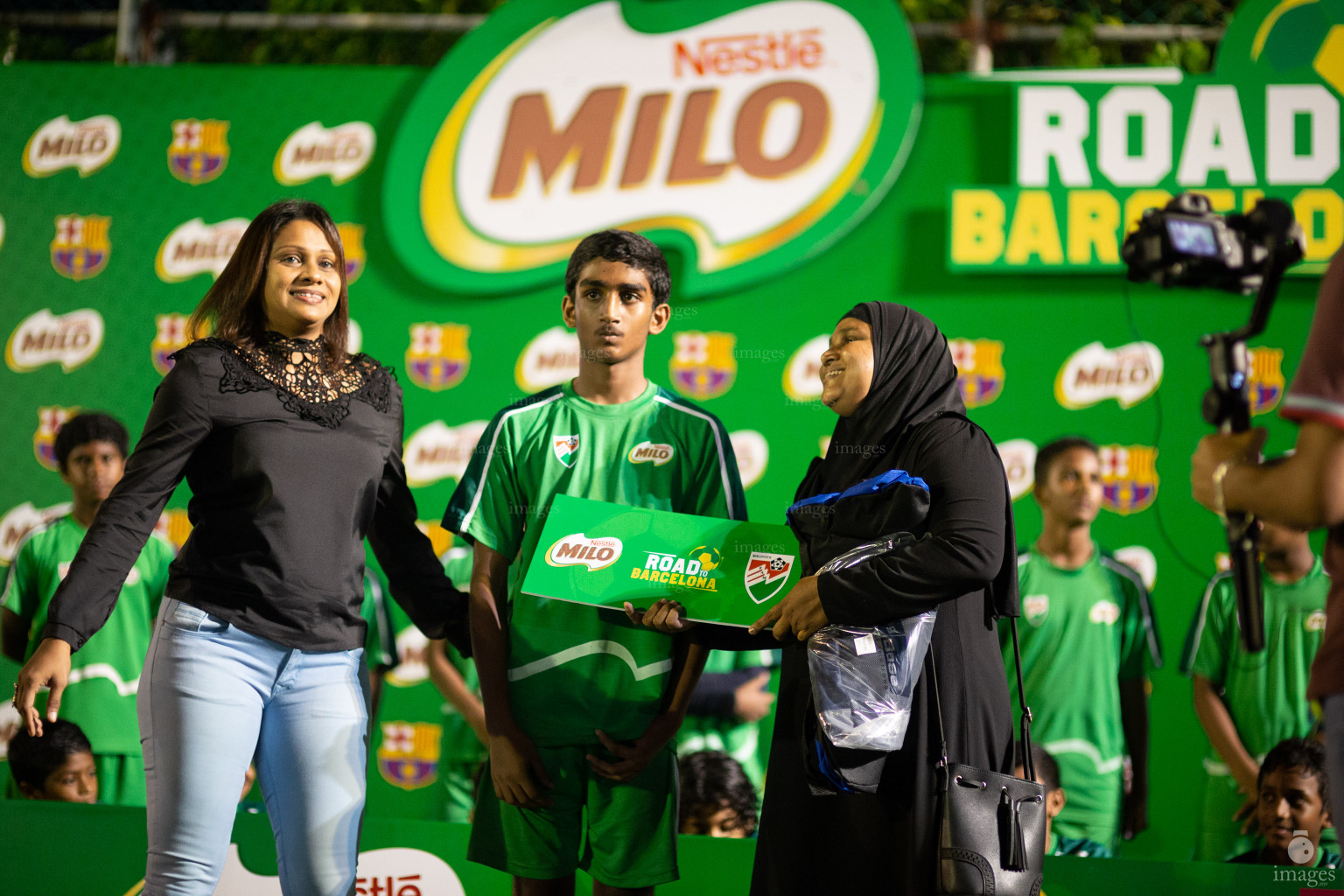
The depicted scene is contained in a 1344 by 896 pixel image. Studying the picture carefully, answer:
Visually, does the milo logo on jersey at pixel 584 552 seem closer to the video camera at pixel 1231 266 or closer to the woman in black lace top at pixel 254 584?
the woman in black lace top at pixel 254 584

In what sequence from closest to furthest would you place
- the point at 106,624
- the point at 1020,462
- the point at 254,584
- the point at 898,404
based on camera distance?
the point at 254,584 < the point at 898,404 < the point at 106,624 < the point at 1020,462

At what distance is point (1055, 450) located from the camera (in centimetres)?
405

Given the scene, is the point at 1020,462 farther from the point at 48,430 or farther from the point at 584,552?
the point at 48,430

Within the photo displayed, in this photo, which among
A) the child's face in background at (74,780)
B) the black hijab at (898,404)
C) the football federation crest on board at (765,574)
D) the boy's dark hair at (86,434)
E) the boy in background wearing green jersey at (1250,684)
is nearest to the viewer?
the black hijab at (898,404)

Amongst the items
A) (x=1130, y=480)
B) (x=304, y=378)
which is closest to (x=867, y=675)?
(x=304, y=378)

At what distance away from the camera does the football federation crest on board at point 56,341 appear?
4359mm

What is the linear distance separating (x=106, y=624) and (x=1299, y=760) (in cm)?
430

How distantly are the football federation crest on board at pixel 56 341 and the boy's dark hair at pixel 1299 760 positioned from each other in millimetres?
4689

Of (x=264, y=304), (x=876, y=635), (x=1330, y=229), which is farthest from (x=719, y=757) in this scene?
(x=1330, y=229)

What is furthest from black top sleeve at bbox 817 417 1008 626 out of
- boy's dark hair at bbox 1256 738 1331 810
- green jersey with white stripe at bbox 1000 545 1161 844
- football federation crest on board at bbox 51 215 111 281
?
football federation crest on board at bbox 51 215 111 281

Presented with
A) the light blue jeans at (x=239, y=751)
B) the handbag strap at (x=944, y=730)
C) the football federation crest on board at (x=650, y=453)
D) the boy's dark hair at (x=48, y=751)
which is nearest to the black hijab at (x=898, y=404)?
the handbag strap at (x=944, y=730)

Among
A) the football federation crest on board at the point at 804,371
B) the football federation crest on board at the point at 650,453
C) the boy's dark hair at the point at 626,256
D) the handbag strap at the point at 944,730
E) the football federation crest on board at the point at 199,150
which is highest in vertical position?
the football federation crest on board at the point at 199,150

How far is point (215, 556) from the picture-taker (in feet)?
6.51

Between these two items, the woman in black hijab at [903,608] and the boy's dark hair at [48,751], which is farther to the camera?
the boy's dark hair at [48,751]
